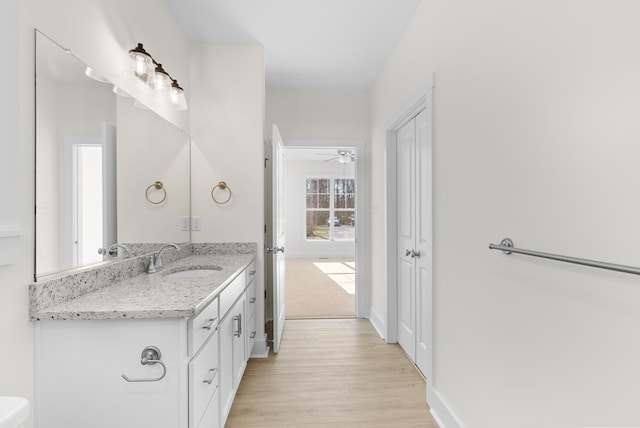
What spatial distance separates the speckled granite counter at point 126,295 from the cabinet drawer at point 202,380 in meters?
0.23

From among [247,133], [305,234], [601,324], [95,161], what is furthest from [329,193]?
[601,324]

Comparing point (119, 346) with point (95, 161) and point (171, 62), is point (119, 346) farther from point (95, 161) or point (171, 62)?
point (171, 62)

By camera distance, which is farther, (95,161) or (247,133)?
(247,133)

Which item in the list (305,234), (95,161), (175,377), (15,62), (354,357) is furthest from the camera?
(305,234)

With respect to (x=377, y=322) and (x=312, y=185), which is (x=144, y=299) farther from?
(x=312, y=185)

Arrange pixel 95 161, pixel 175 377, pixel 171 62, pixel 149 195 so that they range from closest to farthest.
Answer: pixel 175 377
pixel 95 161
pixel 149 195
pixel 171 62

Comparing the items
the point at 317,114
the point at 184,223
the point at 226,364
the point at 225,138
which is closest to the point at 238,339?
the point at 226,364

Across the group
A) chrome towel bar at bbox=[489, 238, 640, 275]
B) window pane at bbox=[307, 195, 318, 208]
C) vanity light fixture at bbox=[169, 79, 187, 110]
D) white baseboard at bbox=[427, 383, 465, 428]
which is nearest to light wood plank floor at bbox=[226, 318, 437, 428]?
white baseboard at bbox=[427, 383, 465, 428]

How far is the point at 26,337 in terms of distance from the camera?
3.77 feet

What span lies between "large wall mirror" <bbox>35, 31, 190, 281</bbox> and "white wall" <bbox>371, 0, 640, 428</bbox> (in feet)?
5.93

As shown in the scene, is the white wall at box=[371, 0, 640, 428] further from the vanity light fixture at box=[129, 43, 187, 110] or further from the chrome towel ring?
the vanity light fixture at box=[129, 43, 187, 110]

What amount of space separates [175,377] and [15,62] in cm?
122

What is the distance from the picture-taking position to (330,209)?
846 cm

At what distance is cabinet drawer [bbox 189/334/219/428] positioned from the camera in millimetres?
Answer: 1244
